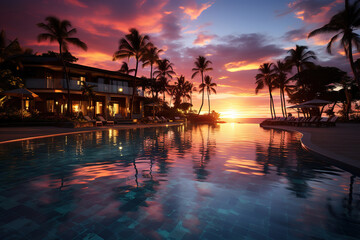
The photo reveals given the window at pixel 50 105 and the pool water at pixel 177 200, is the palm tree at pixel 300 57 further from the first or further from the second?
the window at pixel 50 105

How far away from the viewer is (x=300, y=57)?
30.1 metres

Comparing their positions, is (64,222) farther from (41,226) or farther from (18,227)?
(18,227)

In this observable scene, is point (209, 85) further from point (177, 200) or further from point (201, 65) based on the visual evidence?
point (177, 200)

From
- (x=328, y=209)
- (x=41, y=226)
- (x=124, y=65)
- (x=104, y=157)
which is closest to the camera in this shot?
(x=41, y=226)

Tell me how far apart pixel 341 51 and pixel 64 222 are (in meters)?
24.6

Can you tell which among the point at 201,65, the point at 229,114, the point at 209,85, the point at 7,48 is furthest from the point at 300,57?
the point at 7,48

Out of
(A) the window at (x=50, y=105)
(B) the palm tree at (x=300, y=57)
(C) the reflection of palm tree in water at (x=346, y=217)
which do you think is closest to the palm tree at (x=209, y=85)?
(B) the palm tree at (x=300, y=57)

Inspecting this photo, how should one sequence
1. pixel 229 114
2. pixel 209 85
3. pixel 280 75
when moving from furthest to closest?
pixel 209 85 < pixel 229 114 < pixel 280 75

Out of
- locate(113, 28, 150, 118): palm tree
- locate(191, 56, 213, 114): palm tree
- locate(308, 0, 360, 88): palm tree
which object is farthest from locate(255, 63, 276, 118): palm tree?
locate(113, 28, 150, 118): palm tree

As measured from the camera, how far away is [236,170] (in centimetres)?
532

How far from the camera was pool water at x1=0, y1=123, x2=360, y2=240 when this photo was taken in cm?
256

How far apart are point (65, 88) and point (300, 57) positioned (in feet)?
114

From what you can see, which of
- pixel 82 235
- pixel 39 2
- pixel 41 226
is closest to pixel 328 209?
pixel 82 235

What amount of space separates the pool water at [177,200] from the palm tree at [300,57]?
30.2 m
